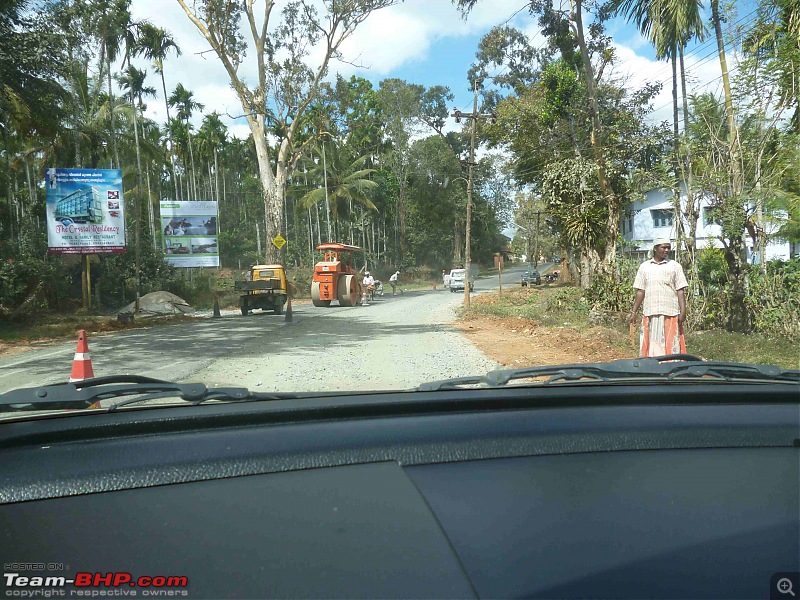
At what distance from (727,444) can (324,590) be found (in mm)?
A: 1248

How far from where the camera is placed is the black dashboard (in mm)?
1370

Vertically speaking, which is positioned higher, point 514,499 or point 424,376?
point 514,499

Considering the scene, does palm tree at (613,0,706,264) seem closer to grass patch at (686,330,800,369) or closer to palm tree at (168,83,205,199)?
grass patch at (686,330,800,369)

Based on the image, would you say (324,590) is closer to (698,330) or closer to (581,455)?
(581,455)

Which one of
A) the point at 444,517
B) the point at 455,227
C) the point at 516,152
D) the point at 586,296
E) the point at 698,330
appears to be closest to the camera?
the point at 444,517

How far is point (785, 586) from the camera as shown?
1535 mm

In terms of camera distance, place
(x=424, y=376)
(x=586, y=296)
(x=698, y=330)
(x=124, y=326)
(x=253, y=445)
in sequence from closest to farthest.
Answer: (x=253, y=445), (x=424, y=376), (x=698, y=330), (x=586, y=296), (x=124, y=326)

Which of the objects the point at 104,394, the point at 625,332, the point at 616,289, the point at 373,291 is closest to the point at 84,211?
the point at 373,291

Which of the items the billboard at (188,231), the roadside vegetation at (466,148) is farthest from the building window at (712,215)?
the billboard at (188,231)

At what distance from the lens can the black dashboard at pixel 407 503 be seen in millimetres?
1370

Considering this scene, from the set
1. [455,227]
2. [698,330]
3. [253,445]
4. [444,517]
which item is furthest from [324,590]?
[455,227]

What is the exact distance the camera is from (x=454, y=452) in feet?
5.60

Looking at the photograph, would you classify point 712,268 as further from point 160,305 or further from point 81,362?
point 160,305

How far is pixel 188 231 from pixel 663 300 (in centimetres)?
2842
